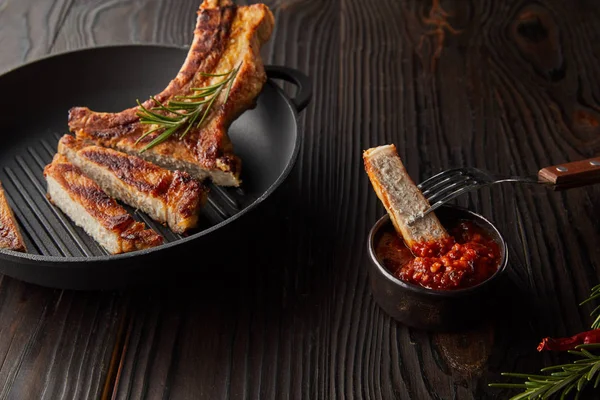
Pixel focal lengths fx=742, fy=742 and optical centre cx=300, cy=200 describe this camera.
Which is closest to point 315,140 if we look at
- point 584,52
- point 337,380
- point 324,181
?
point 324,181

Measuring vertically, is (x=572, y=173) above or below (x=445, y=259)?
above

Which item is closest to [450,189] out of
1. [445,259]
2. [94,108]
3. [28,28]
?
[445,259]

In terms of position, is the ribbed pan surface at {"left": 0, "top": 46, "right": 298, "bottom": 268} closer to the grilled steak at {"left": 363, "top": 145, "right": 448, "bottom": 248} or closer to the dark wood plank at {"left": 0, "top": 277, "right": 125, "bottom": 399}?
the dark wood plank at {"left": 0, "top": 277, "right": 125, "bottom": 399}

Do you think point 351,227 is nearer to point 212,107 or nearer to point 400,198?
point 400,198

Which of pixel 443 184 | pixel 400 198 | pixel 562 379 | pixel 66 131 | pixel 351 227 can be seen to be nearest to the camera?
pixel 562 379

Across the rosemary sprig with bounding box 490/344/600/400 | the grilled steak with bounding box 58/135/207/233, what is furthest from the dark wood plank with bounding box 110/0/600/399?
the grilled steak with bounding box 58/135/207/233

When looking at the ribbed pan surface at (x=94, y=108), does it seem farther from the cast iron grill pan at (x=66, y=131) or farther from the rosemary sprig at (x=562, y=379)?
the rosemary sprig at (x=562, y=379)
